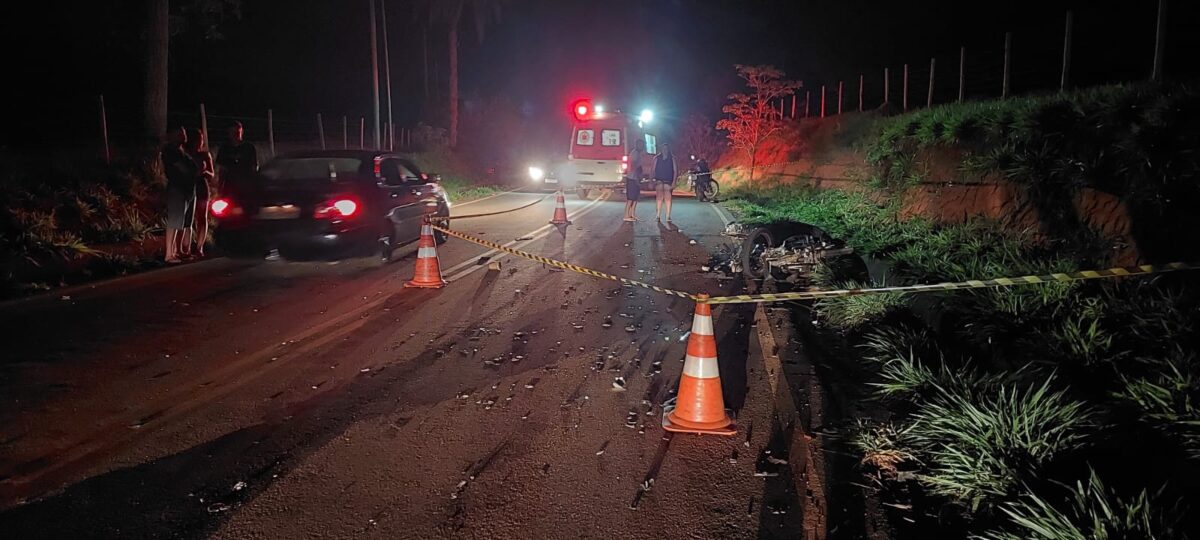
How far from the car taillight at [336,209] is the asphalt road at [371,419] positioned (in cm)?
128

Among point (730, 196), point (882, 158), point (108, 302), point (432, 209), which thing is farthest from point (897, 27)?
point (108, 302)

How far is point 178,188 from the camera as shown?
9852mm

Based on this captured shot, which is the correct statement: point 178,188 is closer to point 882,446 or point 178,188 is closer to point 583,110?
point 882,446

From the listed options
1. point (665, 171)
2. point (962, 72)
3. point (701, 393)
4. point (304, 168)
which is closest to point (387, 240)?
point (304, 168)

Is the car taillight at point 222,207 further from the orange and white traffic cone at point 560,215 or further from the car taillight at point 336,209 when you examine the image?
the orange and white traffic cone at point 560,215

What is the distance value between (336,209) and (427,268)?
1.54 m

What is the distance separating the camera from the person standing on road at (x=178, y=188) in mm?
9797

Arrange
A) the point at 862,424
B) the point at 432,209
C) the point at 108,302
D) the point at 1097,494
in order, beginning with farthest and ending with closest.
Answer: the point at 432,209 < the point at 108,302 < the point at 862,424 < the point at 1097,494

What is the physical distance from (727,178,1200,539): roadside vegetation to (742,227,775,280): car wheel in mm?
1610

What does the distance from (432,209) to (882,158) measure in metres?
8.00

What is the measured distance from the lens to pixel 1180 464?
131 inches

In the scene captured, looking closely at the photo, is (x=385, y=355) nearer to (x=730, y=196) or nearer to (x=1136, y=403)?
(x=1136, y=403)

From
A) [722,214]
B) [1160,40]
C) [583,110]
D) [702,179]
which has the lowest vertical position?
[722,214]

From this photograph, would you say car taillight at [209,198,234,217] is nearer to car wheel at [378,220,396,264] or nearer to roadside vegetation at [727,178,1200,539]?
car wheel at [378,220,396,264]
